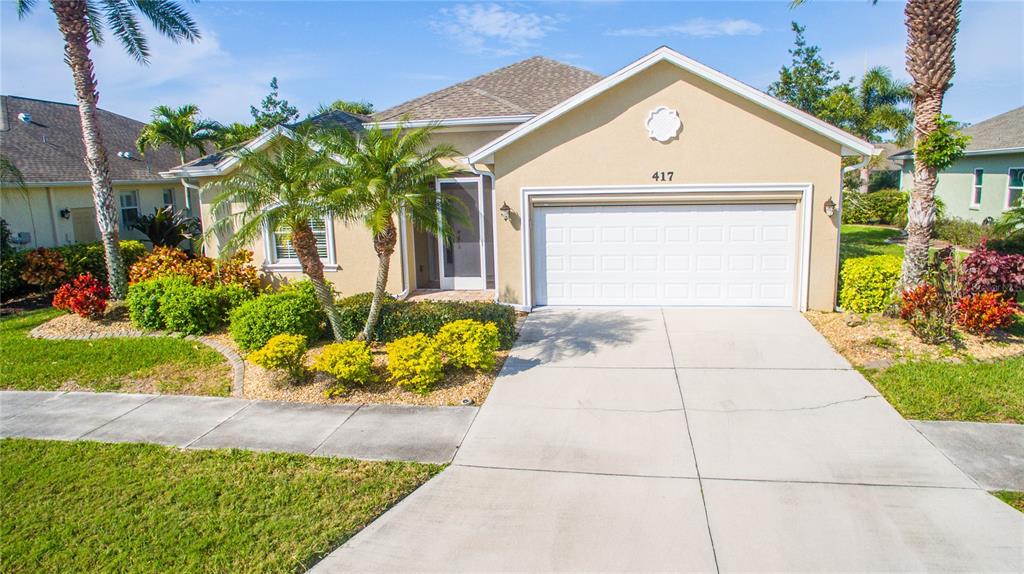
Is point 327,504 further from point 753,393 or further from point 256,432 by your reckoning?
point 753,393

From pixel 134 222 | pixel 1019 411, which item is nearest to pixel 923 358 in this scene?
pixel 1019 411

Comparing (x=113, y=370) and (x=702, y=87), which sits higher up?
(x=702, y=87)

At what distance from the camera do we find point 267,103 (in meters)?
41.1

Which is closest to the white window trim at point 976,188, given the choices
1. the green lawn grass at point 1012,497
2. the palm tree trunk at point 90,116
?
the green lawn grass at point 1012,497

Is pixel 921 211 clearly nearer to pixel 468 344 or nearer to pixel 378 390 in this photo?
pixel 468 344

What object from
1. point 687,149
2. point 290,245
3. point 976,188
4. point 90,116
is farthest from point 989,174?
point 90,116

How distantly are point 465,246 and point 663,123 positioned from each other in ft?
16.7

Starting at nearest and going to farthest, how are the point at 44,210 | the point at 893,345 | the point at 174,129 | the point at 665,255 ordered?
the point at 893,345 < the point at 665,255 < the point at 44,210 < the point at 174,129

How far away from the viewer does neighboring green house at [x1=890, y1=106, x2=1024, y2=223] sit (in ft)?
70.4

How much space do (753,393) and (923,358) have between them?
9.94ft

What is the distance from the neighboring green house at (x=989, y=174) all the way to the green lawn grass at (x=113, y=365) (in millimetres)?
22251

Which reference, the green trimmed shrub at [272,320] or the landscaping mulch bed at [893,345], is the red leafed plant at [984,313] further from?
the green trimmed shrub at [272,320]

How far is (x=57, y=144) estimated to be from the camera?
2048 centimetres

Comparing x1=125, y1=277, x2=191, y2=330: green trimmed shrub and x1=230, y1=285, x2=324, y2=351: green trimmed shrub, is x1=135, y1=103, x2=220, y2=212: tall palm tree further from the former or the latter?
x1=230, y1=285, x2=324, y2=351: green trimmed shrub
